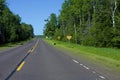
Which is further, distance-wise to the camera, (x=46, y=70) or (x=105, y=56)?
(x=105, y=56)

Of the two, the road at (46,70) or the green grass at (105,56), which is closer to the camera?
the road at (46,70)

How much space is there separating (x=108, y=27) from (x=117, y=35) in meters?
7.09

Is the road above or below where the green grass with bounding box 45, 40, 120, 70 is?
above

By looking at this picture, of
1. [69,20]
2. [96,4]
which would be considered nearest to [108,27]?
[96,4]

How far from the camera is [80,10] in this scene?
309 ft

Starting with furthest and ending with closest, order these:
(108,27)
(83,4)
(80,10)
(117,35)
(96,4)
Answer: (80,10) < (83,4) < (96,4) < (108,27) < (117,35)

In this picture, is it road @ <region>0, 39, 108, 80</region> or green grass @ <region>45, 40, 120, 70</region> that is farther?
green grass @ <region>45, 40, 120, 70</region>

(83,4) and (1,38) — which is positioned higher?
(83,4)

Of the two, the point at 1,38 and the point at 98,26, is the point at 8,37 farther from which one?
the point at 98,26

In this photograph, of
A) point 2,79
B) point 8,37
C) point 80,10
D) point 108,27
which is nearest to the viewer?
point 2,79

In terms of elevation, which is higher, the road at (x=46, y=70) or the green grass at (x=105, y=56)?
the road at (x=46, y=70)

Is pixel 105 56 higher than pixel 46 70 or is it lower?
lower

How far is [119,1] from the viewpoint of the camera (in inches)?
2256

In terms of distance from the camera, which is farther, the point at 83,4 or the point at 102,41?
the point at 83,4
